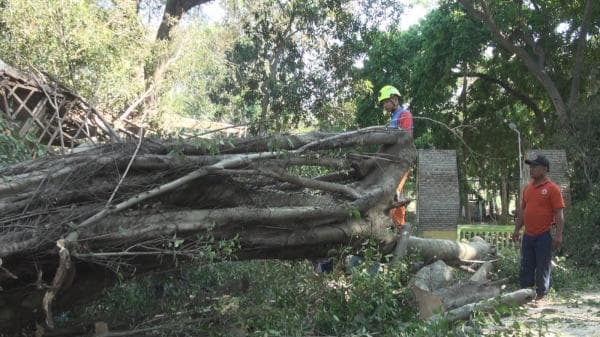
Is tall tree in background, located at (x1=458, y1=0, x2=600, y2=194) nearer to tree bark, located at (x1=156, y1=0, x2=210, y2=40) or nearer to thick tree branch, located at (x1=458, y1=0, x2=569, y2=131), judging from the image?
thick tree branch, located at (x1=458, y1=0, x2=569, y2=131)

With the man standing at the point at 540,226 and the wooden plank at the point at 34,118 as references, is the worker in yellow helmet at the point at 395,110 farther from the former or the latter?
the wooden plank at the point at 34,118

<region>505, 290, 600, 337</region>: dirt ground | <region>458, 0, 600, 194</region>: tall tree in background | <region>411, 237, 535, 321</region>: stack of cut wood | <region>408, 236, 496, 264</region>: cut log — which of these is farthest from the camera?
<region>458, 0, 600, 194</region>: tall tree in background

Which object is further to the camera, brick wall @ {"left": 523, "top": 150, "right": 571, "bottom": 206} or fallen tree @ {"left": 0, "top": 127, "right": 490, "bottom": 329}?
brick wall @ {"left": 523, "top": 150, "right": 571, "bottom": 206}

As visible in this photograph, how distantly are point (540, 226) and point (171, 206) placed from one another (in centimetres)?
439

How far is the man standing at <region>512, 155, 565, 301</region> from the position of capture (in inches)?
263

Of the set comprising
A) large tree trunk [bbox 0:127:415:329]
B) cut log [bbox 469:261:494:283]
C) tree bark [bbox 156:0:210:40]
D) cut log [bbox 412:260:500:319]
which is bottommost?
cut log [bbox 469:261:494:283]

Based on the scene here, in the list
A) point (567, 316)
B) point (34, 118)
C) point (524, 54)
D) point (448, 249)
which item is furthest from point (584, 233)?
point (34, 118)

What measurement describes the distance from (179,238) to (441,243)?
3605 mm

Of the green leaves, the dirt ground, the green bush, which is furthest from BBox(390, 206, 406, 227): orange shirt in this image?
the green leaves

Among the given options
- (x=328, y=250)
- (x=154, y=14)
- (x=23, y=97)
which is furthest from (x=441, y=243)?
(x=154, y=14)

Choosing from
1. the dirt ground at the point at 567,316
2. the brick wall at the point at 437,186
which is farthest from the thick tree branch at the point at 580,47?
the dirt ground at the point at 567,316

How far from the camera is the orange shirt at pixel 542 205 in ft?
22.0

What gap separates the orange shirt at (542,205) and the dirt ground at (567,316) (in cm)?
85

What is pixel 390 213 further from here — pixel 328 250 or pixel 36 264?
pixel 36 264
